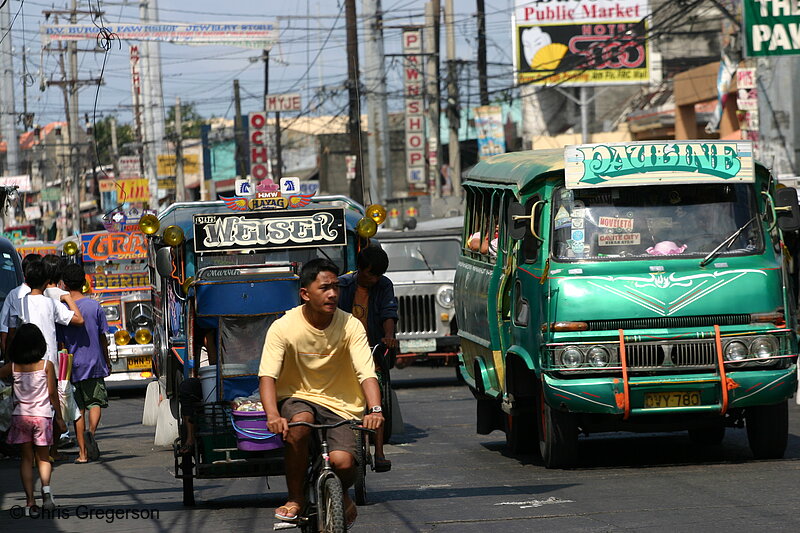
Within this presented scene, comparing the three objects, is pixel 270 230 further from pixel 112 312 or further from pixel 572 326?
pixel 112 312

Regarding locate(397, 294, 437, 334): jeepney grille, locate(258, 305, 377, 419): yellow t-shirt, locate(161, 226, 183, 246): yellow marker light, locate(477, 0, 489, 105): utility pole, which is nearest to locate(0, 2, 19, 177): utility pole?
locate(477, 0, 489, 105): utility pole

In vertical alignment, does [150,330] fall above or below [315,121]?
below

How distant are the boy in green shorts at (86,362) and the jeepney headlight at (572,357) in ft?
16.5

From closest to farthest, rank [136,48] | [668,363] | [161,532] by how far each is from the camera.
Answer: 1. [161,532]
2. [668,363]
3. [136,48]

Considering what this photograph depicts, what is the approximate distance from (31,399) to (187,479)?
1.41 m

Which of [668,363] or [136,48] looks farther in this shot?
[136,48]


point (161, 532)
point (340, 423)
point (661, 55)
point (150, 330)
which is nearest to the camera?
point (340, 423)

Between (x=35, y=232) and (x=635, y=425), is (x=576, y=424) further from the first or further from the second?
(x=35, y=232)

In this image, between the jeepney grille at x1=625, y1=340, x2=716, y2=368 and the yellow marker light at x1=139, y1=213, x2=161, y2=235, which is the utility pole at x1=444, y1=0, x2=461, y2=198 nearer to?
the yellow marker light at x1=139, y1=213, x2=161, y2=235

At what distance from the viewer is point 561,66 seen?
4616cm

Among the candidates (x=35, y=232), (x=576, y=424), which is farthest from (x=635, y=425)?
(x=35, y=232)

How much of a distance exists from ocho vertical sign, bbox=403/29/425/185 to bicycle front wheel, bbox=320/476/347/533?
37778mm

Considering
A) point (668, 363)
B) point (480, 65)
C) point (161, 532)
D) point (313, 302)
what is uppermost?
point (480, 65)

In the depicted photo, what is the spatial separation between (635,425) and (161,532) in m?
4.10
